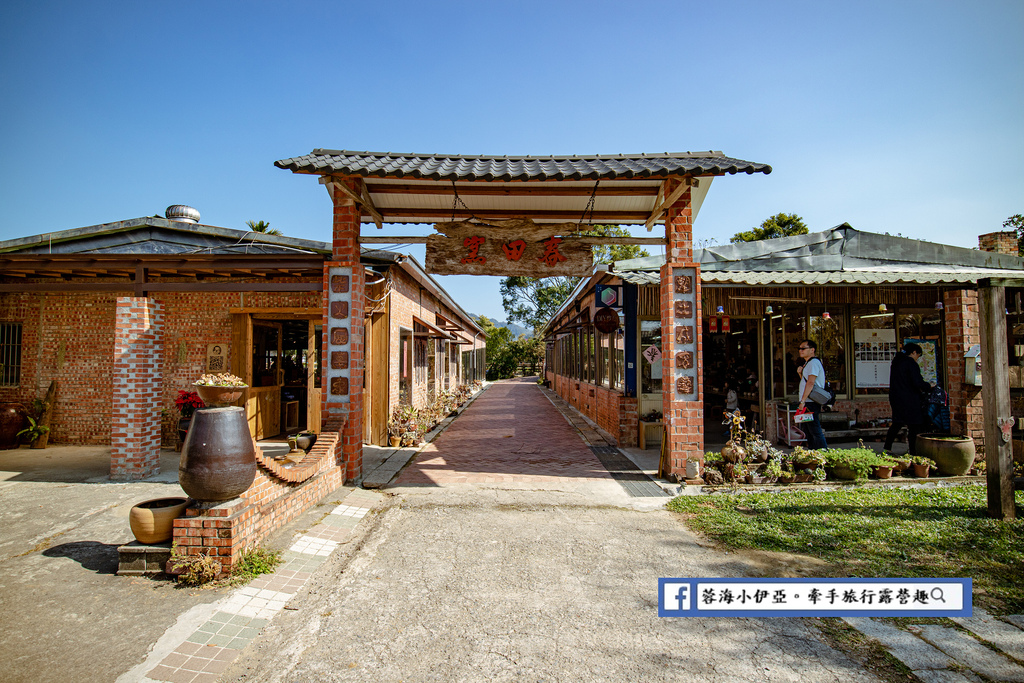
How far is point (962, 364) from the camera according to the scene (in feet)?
23.5

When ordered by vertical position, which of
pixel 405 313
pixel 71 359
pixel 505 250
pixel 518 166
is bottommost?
pixel 71 359

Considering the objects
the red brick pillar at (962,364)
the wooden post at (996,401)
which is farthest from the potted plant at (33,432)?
the red brick pillar at (962,364)

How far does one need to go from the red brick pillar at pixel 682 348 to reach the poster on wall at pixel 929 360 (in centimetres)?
592

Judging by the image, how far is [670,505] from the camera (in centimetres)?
544

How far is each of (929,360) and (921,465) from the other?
13.8 ft

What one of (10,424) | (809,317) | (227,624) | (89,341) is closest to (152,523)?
(227,624)

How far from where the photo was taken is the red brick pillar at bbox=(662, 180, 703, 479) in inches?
248

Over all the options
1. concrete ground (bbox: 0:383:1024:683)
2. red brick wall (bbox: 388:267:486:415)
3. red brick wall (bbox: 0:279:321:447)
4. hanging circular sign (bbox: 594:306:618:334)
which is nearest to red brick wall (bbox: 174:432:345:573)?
concrete ground (bbox: 0:383:1024:683)

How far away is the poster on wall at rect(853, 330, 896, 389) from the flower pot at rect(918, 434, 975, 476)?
9.83ft

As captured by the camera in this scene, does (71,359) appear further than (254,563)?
Yes

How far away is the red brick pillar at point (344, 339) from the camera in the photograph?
627 centimetres

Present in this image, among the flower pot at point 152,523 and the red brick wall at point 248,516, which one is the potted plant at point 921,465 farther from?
the flower pot at point 152,523

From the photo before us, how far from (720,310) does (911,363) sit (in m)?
2.84

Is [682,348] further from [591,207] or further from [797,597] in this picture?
[797,597]
